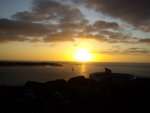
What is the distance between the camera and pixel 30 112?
16.7 meters

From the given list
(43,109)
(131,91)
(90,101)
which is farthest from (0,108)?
(131,91)

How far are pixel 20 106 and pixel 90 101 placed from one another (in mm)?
5836

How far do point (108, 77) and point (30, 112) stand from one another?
28.0m

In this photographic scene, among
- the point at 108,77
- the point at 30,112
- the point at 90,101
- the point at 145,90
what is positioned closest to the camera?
the point at 30,112

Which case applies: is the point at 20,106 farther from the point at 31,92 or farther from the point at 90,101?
the point at 90,101

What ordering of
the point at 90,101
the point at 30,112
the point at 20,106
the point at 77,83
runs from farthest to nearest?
the point at 77,83
the point at 90,101
the point at 20,106
the point at 30,112

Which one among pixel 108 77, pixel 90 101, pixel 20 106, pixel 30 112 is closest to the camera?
pixel 30 112

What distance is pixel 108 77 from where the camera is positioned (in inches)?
1702

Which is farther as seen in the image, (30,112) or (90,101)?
(90,101)

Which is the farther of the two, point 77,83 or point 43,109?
point 77,83

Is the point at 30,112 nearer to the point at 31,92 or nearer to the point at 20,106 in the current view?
the point at 20,106

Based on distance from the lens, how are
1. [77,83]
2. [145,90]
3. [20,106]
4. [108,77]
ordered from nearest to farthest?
[20,106] → [145,90] → [77,83] → [108,77]

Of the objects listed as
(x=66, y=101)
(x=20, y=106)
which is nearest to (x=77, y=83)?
(x=66, y=101)

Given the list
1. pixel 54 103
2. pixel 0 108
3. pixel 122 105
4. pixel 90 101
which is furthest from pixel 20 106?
pixel 122 105
